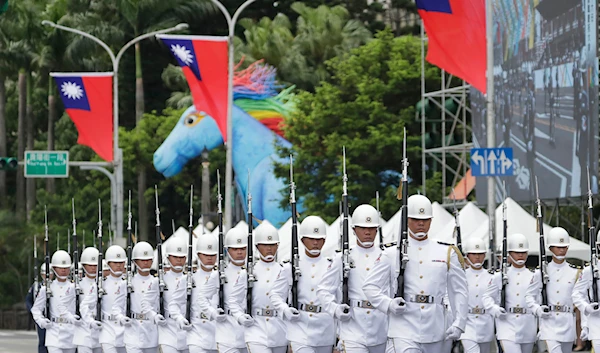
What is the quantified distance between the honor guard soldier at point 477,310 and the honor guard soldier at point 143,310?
372 centimetres

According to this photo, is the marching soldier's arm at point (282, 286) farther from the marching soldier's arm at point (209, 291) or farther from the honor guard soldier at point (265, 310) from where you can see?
the marching soldier's arm at point (209, 291)

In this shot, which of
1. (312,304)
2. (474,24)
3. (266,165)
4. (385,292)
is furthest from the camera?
(266,165)

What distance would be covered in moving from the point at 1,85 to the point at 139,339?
153 feet

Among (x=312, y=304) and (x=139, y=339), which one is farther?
(x=139, y=339)

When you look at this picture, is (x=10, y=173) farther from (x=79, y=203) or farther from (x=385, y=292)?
(x=385, y=292)

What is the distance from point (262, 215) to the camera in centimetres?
5028

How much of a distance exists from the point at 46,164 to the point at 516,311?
27.7 metres

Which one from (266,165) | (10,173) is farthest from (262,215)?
(10,173)

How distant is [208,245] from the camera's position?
20047 millimetres

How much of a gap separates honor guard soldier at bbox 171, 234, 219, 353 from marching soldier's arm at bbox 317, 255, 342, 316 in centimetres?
365

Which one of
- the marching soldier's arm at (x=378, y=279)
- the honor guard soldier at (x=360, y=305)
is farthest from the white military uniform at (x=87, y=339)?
the marching soldier's arm at (x=378, y=279)

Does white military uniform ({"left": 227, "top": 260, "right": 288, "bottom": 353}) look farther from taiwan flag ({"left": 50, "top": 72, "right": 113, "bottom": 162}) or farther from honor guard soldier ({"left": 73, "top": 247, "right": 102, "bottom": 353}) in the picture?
taiwan flag ({"left": 50, "top": 72, "right": 113, "bottom": 162})

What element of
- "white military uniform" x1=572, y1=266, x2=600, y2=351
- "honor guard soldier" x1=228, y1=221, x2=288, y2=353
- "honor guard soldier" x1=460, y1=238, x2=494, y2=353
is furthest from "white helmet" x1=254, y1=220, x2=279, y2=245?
"honor guard soldier" x1=460, y1=238, x2=494, y2=353

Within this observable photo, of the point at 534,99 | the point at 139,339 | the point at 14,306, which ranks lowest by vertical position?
the point at 14,306
